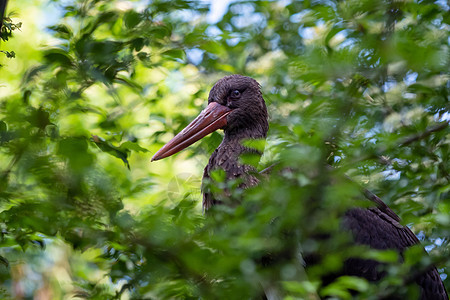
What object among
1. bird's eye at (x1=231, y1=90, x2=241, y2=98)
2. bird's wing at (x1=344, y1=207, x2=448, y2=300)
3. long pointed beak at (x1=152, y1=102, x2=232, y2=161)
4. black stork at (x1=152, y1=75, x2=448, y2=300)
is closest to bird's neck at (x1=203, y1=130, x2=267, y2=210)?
black stork at (x1=152, y1=75, x2=448, y2=300)

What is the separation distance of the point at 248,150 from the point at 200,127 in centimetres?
46

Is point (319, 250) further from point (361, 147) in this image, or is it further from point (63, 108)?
point (63, 108)

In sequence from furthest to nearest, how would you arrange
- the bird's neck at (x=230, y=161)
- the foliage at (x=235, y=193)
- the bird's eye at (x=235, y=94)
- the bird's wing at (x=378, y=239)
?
the bird's eye at (x=235, y=94), the bird's neck at (x=230, y=161), the bird's wing at (x=378, y=239), the foliage at (x=235, y=193)

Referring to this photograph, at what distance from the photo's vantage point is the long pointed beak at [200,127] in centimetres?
414

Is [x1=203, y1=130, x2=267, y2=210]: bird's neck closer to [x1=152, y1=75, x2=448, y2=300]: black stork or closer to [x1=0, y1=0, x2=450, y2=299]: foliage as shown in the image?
[x1=152, y1=75, x2=448, y2=300]: black stork

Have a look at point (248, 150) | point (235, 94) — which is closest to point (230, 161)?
point (248, 150)

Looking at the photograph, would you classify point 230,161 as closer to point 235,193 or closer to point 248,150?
point 248,150

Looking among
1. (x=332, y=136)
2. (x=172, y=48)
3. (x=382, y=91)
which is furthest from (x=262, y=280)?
(x=172, y=48)

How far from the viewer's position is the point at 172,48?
2.54 meters

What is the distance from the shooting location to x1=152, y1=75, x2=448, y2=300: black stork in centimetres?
370

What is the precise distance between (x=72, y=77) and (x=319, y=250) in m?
0.97

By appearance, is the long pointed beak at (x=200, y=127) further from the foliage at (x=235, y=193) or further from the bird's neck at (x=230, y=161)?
the foliage at (x=235, y=193)

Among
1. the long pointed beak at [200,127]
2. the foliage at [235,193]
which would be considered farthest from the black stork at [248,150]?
the foliage at [235,193]

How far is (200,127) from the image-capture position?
436 centimetres
